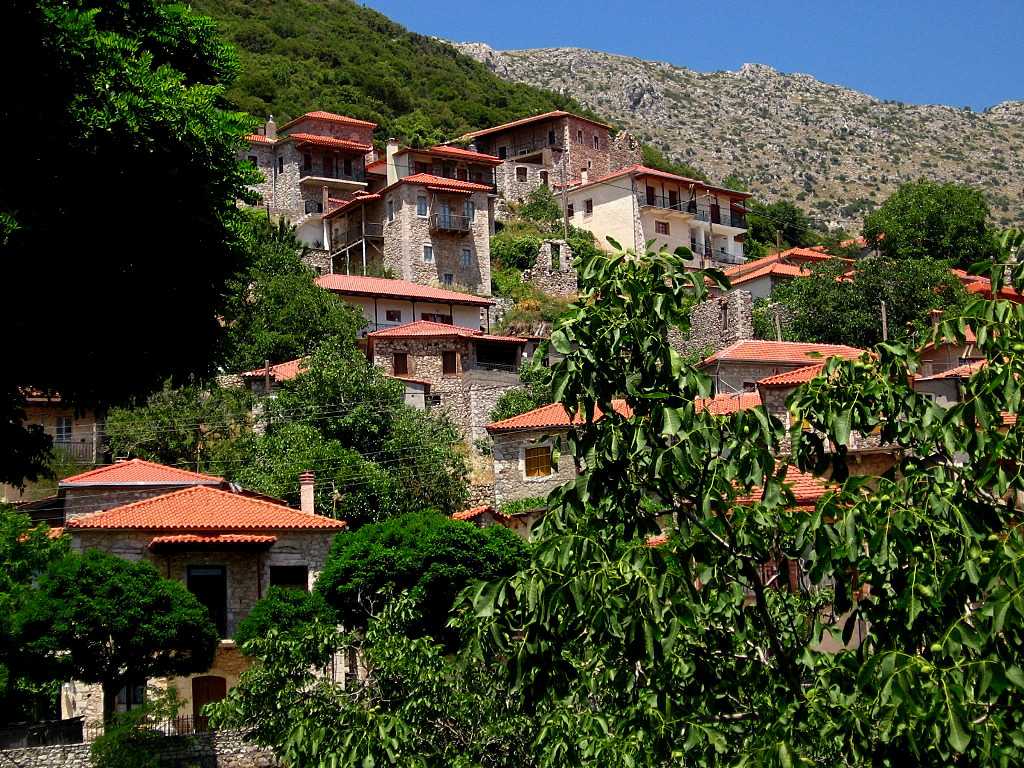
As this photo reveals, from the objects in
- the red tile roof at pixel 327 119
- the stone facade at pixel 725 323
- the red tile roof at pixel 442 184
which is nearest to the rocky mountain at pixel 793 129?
the red tile roof at pixel 327 119

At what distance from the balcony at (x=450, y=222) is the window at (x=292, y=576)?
Answer: 36.6 metres

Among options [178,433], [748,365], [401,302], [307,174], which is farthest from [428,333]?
[307,174]

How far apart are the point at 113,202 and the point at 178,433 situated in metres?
32.9

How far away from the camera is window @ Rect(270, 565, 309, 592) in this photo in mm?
32125

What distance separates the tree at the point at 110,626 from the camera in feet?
81.2

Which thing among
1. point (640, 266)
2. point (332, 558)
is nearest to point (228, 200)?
point (640, 266)

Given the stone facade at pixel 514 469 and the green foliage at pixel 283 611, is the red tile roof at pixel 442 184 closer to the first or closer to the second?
the stone facade at pixel 514 469

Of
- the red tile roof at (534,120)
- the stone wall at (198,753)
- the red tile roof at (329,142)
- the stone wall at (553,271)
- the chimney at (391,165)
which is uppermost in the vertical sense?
the red tile roof at (534,120)

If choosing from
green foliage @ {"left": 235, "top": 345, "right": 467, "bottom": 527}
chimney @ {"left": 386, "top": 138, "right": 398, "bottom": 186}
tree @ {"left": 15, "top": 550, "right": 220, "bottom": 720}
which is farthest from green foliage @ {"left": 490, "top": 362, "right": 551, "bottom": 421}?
chimney @ {"left": 386, "top": 138, "right": 398, "bottom": 186}

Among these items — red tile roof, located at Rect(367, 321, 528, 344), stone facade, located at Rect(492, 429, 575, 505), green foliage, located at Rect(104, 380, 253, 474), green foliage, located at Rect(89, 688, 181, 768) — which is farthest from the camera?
red tile roof, located at Rect(367, 321, 528, 344)

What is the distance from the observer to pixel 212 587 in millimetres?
31656

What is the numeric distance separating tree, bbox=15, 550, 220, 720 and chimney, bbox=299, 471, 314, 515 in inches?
321

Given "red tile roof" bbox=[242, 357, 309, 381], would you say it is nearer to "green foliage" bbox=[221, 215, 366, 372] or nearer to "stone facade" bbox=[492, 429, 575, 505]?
"green foliage" bbox=[221, 215, 366, 372]

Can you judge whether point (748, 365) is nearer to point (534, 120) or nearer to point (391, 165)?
point (391, 165)
